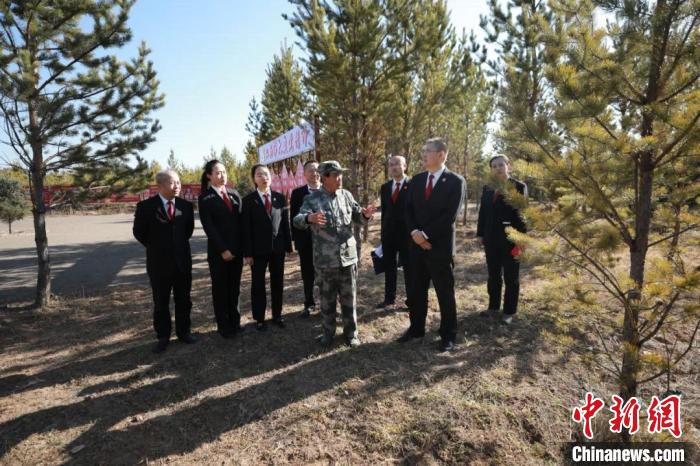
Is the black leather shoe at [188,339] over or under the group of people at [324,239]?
under

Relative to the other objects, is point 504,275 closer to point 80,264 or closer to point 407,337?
point 407,337

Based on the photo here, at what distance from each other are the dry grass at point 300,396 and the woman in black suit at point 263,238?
395 millimetres

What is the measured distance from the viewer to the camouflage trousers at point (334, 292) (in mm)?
3770

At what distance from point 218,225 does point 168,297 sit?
949 millimetres

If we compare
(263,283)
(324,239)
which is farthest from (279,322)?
(324,239)

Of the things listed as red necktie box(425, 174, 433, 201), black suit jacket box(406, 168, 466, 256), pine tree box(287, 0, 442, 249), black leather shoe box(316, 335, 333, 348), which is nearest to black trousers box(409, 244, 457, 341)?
black suit jacket box(406, 168, 466, 256)

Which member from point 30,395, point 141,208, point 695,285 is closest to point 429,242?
point 695,285

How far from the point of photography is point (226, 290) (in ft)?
13.7

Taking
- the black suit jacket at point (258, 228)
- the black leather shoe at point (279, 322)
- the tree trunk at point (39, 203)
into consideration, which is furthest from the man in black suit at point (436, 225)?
the tree trunk at point (39, 203)

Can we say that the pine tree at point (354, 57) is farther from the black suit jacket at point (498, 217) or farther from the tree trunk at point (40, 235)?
the tree trunk at point (40, 235)

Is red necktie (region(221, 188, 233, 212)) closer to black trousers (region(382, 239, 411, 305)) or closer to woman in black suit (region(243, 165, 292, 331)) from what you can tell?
woman in black suit (region(243, 165, 292, 331))

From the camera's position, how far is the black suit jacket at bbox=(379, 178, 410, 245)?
4635 mm

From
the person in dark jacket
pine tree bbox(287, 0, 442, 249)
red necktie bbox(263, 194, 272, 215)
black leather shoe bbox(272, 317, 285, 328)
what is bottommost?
black leather shoe bbox(272, 317, 285, 328)

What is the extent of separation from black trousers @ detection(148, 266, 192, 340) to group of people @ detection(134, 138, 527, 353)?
0.4 inches
